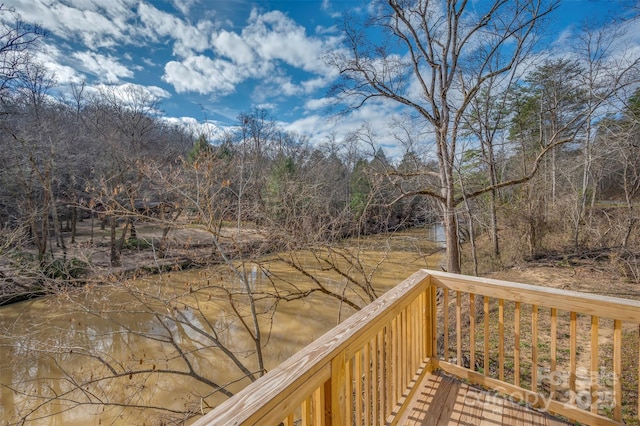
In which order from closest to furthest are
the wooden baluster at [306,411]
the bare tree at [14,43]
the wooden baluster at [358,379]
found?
the wooden baluster at [306,411], the wooden baluster at [358,379], the bare tree at [14,43]

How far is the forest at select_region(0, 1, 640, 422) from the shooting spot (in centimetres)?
591

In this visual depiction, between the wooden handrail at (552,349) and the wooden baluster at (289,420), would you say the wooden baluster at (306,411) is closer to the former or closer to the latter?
the wooden baluster at (289,420)

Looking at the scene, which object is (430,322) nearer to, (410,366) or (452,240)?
(410,366)

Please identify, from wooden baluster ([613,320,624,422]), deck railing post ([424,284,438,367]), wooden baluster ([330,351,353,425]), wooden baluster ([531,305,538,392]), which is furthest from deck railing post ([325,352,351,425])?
wooden baluster ([613,320,624,422])

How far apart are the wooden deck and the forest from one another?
2880 millimetres

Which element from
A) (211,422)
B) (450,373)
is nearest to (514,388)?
(450,373)

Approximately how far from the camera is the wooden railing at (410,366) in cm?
92

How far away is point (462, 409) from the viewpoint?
193cm

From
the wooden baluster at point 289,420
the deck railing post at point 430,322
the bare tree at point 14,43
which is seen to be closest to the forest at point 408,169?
the bare tree at point 14,43

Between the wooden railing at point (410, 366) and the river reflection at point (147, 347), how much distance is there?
221 cm

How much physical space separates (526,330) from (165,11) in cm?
905

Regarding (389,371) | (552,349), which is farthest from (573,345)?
(389,371)

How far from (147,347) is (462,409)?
6526mm

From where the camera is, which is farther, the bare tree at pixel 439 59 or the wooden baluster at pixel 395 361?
the bare tree at pixel 439 59
